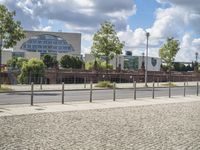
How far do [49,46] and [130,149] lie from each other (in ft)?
574

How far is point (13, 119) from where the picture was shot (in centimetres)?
1530

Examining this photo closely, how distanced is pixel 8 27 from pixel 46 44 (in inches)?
5831

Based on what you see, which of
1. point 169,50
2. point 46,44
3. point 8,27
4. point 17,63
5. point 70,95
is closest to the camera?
point 70,95

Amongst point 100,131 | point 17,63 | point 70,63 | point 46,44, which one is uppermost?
point 46,44

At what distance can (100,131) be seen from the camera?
13195mm

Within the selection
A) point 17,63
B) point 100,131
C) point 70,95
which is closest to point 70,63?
point 17,63

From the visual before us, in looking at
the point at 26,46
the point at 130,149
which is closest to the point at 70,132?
the point at 130,149

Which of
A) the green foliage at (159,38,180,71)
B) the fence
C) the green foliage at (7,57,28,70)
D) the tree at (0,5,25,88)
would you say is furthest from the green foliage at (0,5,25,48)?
the green foliage at (7,57,28,70)

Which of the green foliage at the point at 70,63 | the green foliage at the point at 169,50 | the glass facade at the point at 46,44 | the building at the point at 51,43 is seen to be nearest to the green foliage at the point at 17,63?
the green foliage at the point at 70,63

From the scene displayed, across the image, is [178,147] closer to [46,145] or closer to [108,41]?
[46,145]

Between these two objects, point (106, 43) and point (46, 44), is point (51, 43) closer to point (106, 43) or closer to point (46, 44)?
point (46, 44)

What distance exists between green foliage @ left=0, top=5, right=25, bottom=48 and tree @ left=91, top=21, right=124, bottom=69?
637 inches

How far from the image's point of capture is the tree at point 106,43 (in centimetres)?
5025

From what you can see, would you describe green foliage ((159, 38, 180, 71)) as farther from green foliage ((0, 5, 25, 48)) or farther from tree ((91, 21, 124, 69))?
green foliage ((0, 5, 25, 48))
